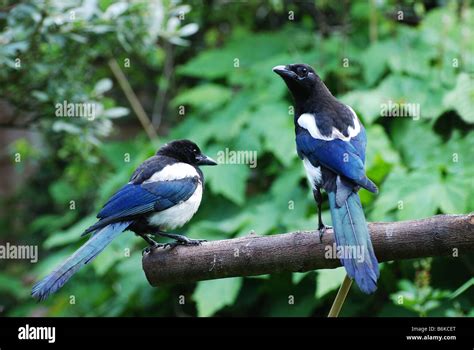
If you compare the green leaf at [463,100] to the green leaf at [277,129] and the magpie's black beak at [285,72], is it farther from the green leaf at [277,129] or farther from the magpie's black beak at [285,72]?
the magpie's black beak at [285,72]

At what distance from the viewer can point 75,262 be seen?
7.82 feet

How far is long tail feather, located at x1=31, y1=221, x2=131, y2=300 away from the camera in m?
2.20

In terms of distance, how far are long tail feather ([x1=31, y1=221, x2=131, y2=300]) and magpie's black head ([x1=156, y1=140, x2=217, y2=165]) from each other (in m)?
0.43

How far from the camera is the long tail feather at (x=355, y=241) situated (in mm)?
2125

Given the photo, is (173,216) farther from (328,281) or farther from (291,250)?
(328,281)

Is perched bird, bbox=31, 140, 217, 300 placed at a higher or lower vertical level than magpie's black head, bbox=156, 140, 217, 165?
→ lower

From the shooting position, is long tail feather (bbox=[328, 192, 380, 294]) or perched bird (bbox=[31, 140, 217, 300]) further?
perched bird (bbox=[31, 140, 217, 300])

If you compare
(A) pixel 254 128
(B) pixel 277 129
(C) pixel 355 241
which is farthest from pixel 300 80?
(A) pixel 254 128

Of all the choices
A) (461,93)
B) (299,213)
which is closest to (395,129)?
(461,93)

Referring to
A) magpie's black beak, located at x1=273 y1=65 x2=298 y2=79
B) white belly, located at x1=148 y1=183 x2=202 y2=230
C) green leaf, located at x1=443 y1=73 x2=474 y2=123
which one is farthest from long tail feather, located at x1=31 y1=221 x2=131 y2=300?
green leaf, located at x1=443 y1=73 x2=474 y2=123

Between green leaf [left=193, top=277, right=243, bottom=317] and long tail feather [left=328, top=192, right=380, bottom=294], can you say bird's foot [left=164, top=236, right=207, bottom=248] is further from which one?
green leaf [left=193, top=277, right=243, bottom=317]

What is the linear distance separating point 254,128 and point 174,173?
1.53 metres

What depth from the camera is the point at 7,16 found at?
12.3ft

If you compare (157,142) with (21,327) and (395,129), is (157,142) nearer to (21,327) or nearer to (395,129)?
(395,129)
